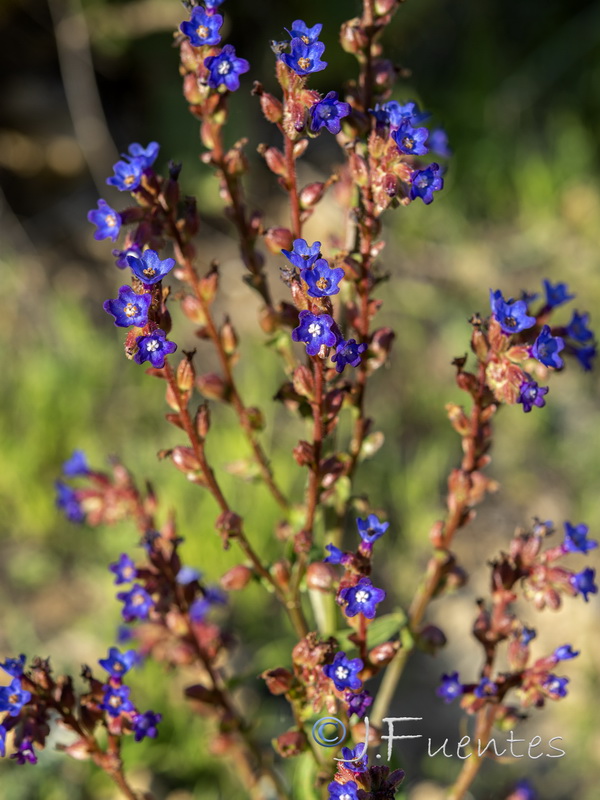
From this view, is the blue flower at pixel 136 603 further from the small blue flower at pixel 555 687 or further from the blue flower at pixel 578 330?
the blue flower at pixel 578 330

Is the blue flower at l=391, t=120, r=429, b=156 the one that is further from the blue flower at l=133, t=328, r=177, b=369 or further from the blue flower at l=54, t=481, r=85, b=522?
the blue flower at l=54, t=481, r=85, b=522

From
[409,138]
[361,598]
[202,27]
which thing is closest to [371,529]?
[361,598]

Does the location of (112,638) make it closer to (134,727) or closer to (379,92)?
(134,727)

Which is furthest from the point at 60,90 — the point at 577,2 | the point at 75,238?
the point at 577,2

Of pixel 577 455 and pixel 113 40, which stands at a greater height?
pixel 113 40

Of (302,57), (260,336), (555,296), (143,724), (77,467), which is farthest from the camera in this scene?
(260,336)

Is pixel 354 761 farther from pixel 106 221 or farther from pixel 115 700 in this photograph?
pixel 106 221
